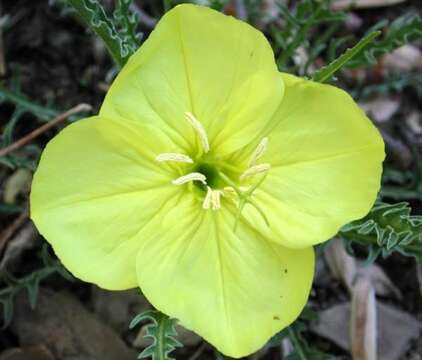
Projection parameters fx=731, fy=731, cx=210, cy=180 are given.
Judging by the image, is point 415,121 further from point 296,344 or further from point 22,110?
point 22,110

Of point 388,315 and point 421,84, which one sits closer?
point 388,315

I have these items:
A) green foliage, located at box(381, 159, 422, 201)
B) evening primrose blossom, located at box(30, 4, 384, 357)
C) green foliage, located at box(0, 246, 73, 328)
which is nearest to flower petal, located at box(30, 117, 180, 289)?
evening primrose blossom, located at box(30, 4, 384, 357)

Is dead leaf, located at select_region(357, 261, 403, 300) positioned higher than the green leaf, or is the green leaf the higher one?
the green leaf

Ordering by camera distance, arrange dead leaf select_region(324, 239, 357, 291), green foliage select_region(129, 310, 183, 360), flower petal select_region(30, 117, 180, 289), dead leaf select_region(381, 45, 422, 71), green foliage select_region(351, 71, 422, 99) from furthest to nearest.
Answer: dead leaf select_region(381, 45, 422, 71) < green foliage select_region(351, 71, 422, 99) < dead leaf select_region(324, 239, 357, 291) < green foliage select_region(129, 310, 183, 360) < flower petal select_region(30, 117, 180, 289)

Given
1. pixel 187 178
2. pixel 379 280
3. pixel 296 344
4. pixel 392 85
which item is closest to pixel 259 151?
pixel 187 178

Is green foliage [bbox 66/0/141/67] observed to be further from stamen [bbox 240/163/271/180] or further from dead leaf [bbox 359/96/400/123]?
dead leaf [bbox 359/96/400/123]

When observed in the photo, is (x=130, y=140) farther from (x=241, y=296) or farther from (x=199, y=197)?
(x=241, y=296)

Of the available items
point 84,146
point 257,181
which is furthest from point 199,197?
point 84,146
